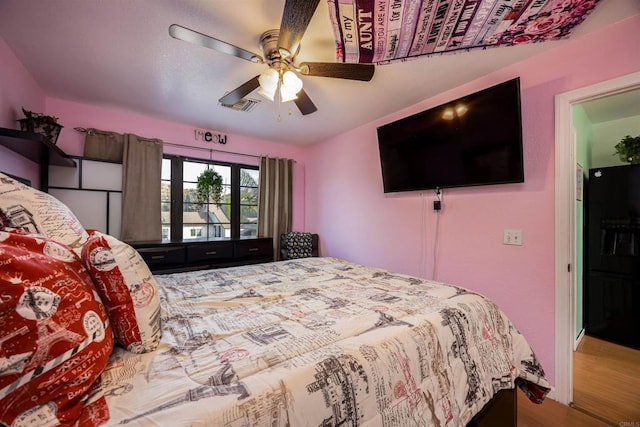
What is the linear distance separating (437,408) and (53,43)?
3.08m

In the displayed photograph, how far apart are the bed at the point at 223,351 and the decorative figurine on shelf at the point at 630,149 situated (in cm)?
264

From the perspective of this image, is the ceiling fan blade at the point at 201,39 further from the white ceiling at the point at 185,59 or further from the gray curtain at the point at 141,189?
the gray curtain at the point at 141,189

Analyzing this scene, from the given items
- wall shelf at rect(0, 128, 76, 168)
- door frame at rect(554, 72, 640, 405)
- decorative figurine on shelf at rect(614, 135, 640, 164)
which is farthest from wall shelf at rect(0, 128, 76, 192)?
decorative figurine on shelf at rect(614, 135, 640, 164)

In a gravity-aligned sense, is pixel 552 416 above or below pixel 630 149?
below

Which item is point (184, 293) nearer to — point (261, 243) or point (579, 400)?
point (261, 243)

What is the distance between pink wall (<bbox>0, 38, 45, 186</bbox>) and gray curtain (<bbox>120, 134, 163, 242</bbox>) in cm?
72

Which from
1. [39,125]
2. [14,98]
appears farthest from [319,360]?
[14,98]

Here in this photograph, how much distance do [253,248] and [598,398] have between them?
134 inches

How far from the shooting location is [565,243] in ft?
5.74

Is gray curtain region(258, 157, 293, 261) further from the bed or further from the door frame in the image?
the door frame

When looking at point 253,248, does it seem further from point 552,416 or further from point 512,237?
point 552,416

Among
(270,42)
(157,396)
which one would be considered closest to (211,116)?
(270,42)

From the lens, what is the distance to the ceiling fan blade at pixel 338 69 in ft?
5.41

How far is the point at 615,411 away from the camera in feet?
5.43
